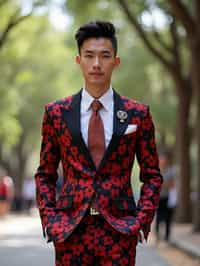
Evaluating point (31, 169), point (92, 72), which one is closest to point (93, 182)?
point (92, 72)

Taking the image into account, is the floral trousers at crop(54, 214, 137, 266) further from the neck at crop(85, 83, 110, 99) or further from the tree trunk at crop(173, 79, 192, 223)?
the tree trunk at crop(173, 79, 192, 223)

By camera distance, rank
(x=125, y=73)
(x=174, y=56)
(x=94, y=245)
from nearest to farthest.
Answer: (x=94, y=245) < (x=174, y=56) < (x=125, y=73)

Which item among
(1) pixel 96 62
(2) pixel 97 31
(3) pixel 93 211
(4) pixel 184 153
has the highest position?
(4) pixel 184 153

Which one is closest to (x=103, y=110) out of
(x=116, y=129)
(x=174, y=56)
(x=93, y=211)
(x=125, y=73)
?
(x=116, y=129)

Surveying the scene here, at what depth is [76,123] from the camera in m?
4.71

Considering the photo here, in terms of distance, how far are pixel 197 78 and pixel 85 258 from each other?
16.9m

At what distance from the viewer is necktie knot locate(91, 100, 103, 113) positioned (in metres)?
4.74

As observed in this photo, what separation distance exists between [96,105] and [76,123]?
15 cm

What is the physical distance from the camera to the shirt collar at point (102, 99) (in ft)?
15.7

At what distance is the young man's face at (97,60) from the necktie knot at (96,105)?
9 centimetres

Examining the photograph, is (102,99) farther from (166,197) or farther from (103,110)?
(166,197)

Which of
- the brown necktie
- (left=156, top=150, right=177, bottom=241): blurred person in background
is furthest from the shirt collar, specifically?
(left=156, top=150, right=177, bottom=241): blurred person in background

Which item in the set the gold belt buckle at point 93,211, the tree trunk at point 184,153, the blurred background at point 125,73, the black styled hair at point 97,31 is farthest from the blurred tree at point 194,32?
the gold belt buckle at point 93,211

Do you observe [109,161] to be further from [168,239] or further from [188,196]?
[188,196]
